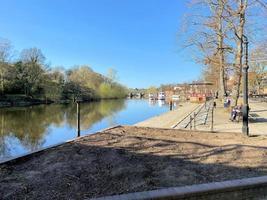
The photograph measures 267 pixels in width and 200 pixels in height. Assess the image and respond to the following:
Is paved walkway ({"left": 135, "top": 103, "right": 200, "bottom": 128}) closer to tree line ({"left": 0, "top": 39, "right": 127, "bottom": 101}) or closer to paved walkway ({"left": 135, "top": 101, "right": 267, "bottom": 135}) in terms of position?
paved walkway ({"left": 135, "top": 101, "right": 267, "bottom": 135})

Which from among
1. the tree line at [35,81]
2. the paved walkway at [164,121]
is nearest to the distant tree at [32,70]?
the tree line at [35,81]

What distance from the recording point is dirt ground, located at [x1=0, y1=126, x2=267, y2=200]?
177 inches

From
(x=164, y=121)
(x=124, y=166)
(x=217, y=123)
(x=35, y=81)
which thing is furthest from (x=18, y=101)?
(x=124, y=166)

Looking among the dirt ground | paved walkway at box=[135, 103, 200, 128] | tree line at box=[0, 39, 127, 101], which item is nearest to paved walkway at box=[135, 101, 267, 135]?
paved walkway at box=[135, 103, 200, 128]

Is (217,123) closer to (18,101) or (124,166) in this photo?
(124,166)

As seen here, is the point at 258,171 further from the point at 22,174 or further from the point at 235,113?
the point at 235,113

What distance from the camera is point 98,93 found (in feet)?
291

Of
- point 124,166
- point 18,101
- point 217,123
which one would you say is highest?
point 18,101

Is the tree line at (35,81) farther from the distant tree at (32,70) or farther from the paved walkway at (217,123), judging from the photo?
the paved walkway at (217,123)

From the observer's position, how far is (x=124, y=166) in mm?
5562

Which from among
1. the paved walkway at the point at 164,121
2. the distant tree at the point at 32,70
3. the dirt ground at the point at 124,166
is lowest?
the paved walkway at the point at 164,121

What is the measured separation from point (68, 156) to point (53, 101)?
197 feet

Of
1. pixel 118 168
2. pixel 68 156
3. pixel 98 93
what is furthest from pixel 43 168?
pixel 98 93

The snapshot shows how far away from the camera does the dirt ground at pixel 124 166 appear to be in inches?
177
